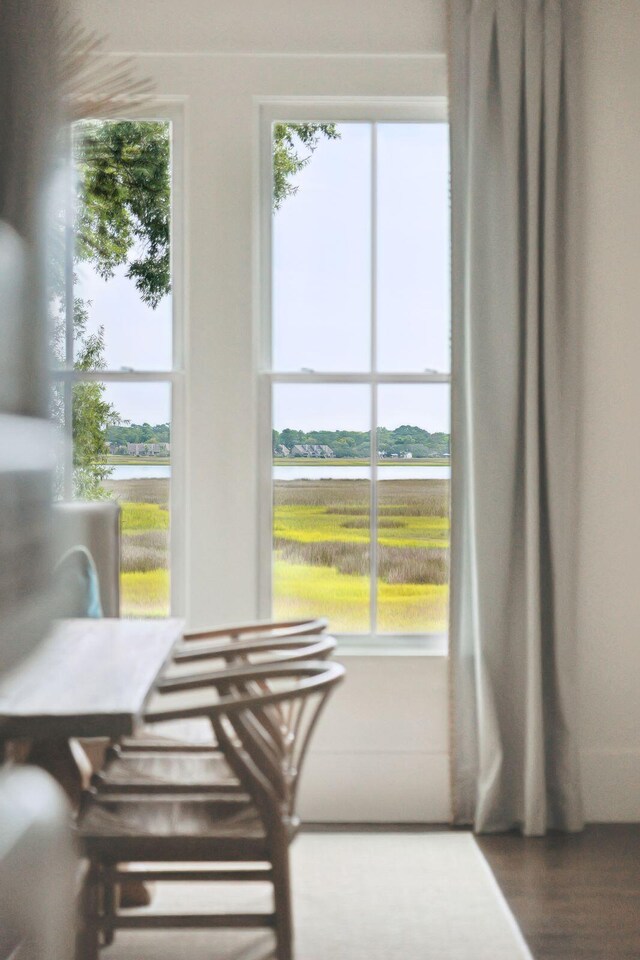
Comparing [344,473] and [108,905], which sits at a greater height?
[344,473]

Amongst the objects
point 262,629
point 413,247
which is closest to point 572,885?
point 262,629

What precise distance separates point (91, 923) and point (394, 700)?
2128 millimetres

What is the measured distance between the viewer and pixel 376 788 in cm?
305

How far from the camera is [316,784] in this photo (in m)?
3.05

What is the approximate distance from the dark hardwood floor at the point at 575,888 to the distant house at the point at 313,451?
54.7 inches

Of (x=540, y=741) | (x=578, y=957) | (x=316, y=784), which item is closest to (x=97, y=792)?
(x=578, y=957)

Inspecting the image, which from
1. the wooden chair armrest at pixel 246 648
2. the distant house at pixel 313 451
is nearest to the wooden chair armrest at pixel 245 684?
the wooden chair armrest at pixel 246 648

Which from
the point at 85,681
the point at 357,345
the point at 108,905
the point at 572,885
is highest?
the point at 357,345

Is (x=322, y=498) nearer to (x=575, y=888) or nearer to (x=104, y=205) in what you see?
(x=575, y=888)

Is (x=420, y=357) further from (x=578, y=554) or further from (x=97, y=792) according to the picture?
(x=97, y=792)

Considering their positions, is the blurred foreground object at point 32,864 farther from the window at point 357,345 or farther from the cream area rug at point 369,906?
the window at point 357,345

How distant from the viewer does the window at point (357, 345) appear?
3.15m

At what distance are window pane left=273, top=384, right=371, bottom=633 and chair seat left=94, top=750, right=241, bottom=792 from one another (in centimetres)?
117

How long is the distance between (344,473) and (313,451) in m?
0.15
